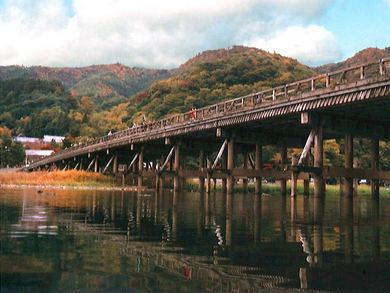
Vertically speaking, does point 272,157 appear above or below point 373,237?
above

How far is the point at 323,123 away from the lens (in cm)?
2852

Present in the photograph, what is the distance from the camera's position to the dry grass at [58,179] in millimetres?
53188

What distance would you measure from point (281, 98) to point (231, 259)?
68.7 feet

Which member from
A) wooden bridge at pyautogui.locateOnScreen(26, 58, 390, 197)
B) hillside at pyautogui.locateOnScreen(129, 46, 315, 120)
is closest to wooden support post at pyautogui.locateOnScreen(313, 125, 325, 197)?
wooden bridge at pyautogui.locateOnScreen(26, 58, 390, 197)

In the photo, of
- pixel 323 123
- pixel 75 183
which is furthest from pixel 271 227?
pixel 75 183

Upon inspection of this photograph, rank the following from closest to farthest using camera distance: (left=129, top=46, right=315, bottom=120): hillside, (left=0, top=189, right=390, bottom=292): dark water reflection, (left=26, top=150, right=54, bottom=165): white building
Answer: (left=0, top=189, right=390, bottom=292): dark water reflection → (left=129, top=46, right=315, bottom=120): hillside → (left=26, top=150, right=54, bottom=165): white building

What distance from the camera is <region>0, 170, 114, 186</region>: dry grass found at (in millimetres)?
53188

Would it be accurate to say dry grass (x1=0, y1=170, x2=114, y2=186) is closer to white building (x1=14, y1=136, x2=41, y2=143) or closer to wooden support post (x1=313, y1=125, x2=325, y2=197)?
wooden support post (x1=313, y1=125, x2=325, y2=197)

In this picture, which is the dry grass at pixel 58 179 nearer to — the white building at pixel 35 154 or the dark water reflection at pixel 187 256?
the dark water reflection at pixel 187 256

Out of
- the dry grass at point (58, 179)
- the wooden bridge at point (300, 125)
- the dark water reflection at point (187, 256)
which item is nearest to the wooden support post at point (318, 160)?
the wooden bridge at point (300, 125)

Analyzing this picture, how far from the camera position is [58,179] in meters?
55.0

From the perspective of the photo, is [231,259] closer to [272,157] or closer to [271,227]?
[271,227]

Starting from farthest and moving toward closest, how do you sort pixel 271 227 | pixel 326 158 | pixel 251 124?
pixel 326 158, pixel 251 124, pixel 271 227

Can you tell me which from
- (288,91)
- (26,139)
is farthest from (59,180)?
(26,139)
